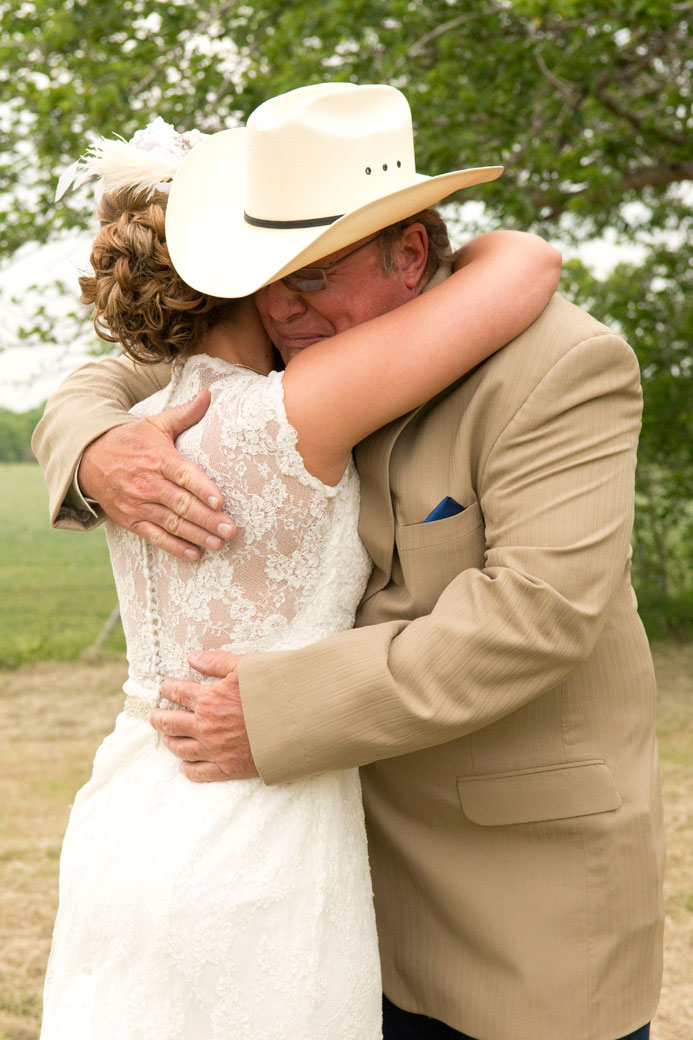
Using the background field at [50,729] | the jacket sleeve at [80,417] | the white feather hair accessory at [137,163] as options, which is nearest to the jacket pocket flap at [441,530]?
the jacket sleeve at [80,417]

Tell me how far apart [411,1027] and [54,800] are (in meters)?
4.19

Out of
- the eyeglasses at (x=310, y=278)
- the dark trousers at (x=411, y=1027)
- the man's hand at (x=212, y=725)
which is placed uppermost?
the eyeglasses at (x=310, y=278)

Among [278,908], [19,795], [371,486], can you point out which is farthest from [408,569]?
[19,795]

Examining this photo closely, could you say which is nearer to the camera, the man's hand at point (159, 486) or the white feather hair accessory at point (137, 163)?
the man's hand at point (159, 486)

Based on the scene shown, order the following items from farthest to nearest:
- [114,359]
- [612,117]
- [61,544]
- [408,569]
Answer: [61,544]
[612,117]
[114,359]
[408,569]

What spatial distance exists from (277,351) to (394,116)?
44 centimetres

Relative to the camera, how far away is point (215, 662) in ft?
5.47

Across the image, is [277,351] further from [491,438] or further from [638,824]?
[638,824]

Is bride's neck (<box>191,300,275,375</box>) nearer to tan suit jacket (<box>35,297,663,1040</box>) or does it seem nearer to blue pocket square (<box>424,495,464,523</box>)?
tan suit jacket (<box>35,297,663,1040</box>)

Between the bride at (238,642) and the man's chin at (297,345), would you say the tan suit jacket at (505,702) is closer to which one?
the bride at (238,642)

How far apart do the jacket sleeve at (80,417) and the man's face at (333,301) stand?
1.00 feet

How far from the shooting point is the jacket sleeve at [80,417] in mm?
1898

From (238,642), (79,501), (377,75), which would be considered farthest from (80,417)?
(377,75)

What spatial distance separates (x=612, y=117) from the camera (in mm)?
6590
